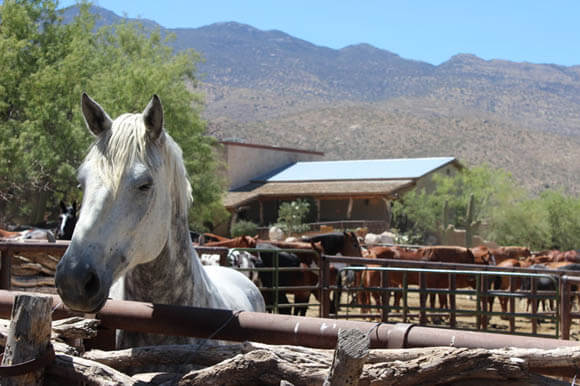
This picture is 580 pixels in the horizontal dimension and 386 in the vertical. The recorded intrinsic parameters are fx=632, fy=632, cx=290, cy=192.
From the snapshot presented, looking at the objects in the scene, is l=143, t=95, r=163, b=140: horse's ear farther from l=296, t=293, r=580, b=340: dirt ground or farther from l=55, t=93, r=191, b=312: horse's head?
l=296, t=293, r=580, b=340: dirt ground

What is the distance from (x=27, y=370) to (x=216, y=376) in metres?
0.62

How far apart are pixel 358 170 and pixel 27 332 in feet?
148

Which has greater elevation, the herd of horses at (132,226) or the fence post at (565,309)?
the herd of horses at (132,226)

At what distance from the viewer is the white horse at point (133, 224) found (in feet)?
7.30

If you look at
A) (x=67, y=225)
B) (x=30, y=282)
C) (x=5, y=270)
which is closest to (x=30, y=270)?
(x=30, y=282)

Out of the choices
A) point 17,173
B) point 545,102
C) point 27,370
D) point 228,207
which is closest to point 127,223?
point 27,370

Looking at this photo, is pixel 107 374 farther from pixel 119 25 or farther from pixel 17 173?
pixel 119 25

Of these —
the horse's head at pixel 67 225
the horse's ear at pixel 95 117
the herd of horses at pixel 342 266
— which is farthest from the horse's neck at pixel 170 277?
the horse's head at pixel 67 225

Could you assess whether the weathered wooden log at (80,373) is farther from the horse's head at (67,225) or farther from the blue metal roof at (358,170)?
the blue metal roof at (358,170)

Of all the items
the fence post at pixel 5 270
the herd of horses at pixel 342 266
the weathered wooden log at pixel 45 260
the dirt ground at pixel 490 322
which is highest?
the fence post at pixel 5 270

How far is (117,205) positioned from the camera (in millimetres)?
2439

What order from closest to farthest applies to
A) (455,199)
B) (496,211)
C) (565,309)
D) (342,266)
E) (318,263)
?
(565,309) → (318,263) → (342,266) → (496,211) → (455,199)

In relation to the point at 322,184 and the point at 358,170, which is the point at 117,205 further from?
the point at 358,170

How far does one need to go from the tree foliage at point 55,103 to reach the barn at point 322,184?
10.3 m
